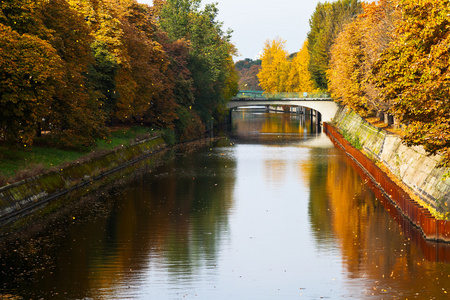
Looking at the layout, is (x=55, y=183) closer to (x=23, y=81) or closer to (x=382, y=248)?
(x=23, y=81)

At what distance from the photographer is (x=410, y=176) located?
38.0 meters

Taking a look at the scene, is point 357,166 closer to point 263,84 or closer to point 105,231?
point 105,231

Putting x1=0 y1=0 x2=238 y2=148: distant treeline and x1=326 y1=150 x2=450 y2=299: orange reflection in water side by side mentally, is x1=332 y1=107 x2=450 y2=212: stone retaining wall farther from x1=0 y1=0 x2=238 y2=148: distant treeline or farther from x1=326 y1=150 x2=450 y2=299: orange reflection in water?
x1=0 y1=0 x2=238 y2=148: distant treeline

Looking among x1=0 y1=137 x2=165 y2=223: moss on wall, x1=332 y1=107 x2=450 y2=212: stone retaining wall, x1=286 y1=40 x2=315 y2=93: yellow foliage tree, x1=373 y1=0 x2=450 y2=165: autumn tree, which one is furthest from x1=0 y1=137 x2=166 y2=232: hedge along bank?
x1=286 y1=40 x2=315 y2=93: yellow foliage tree

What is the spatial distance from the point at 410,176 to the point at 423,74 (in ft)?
47.0

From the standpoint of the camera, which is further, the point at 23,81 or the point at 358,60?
the point at 358,60

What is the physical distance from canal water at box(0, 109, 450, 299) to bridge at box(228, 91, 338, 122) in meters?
72.4

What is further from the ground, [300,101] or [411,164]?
[300,101]

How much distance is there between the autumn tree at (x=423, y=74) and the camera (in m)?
24.2

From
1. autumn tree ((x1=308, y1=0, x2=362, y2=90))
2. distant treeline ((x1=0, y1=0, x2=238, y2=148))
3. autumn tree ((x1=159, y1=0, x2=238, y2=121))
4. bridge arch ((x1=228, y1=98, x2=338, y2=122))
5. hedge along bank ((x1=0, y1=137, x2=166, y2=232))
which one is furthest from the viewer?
bridge arch ((x1=228, y1=98, x2=338, y2=122))

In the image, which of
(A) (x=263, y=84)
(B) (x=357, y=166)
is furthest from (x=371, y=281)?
(A) (x=263, y=84)

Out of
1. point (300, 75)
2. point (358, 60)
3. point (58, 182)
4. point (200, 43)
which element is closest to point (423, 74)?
point (58, 182)

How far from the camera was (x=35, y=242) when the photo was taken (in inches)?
1104

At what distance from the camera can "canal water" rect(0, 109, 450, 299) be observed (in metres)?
21.2
